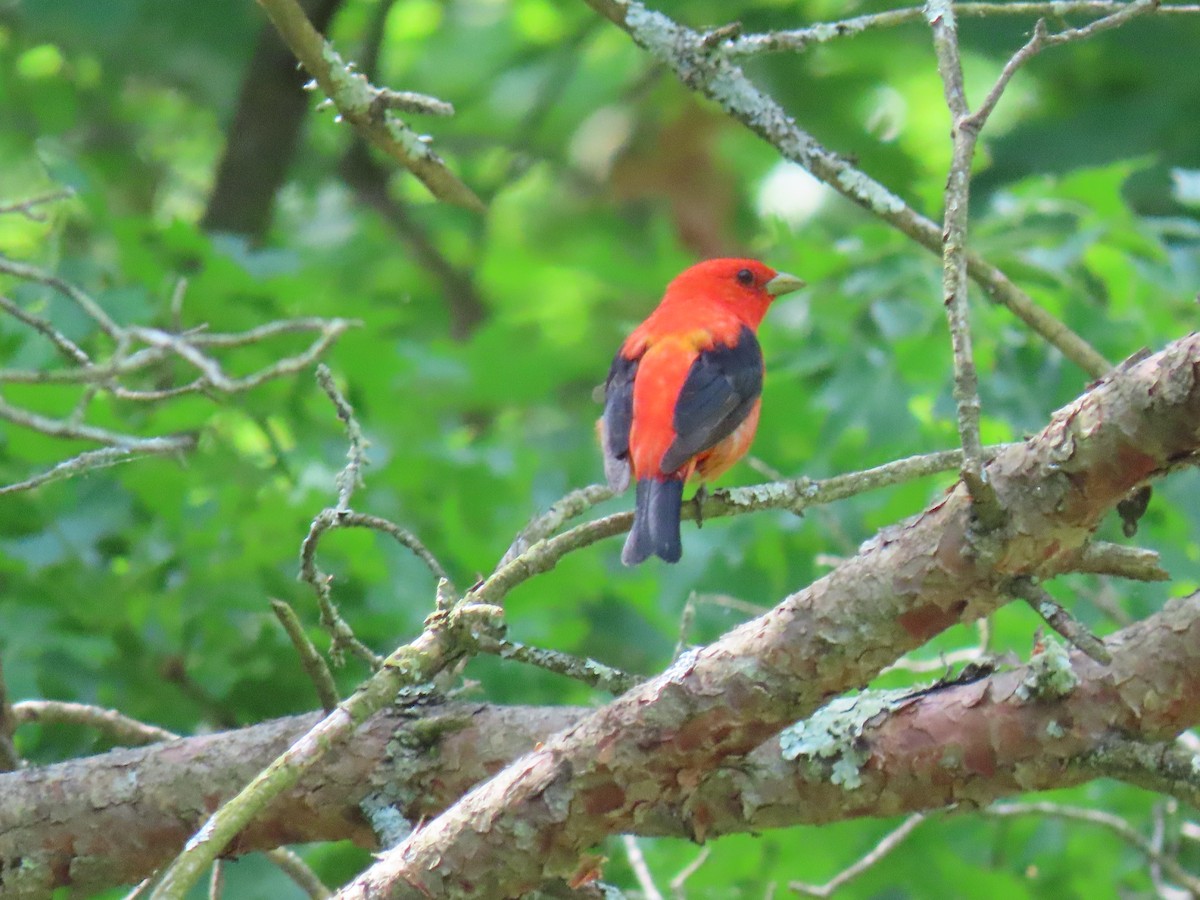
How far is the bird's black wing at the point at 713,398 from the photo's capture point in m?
4.64

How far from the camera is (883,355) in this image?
5.37 meters

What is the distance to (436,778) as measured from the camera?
309 centimetres

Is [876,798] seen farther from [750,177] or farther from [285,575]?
[750,177]

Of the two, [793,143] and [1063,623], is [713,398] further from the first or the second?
[1063,623]

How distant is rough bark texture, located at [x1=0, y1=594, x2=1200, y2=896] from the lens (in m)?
2.68

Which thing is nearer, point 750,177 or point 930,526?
point 930,526

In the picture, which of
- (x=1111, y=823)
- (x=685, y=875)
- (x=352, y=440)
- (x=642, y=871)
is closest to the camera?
(x=352, y=440)

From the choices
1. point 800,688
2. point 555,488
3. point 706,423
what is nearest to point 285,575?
point 706,423

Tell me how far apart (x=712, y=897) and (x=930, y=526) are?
263cm

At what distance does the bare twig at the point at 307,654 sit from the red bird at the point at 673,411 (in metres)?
1.35

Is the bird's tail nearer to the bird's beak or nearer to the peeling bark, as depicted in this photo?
the peeling bark

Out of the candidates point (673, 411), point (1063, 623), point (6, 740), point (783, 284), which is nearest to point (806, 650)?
point (1063, 623)

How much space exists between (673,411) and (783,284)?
5.23 ft

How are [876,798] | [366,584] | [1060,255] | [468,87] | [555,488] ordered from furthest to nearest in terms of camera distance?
1. [468,87]
2. [555,488]
3. [1060,255]
4. [366,584]
5. [876,798]
